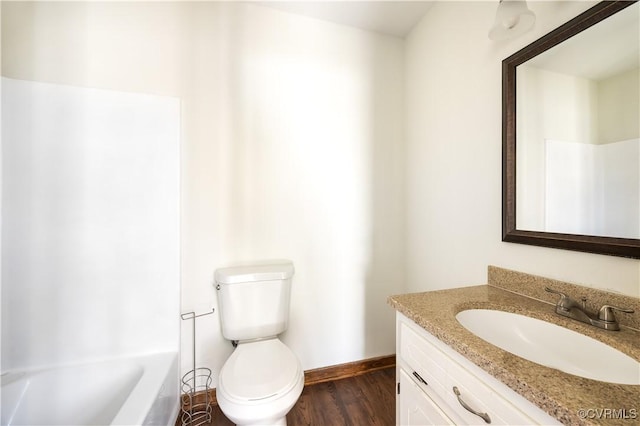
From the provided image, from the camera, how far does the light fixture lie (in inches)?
36.5

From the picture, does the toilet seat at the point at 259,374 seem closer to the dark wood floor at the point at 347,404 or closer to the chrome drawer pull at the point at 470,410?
the dark wood floor at the point at 347,404

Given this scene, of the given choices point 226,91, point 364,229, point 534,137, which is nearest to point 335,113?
point 226,91

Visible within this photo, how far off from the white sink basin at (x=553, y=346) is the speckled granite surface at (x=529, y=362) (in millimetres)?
22

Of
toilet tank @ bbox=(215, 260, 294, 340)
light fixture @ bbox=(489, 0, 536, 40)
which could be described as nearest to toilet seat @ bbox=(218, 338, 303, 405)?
toilet tank @ bbox=(215, 260, 294, 340)

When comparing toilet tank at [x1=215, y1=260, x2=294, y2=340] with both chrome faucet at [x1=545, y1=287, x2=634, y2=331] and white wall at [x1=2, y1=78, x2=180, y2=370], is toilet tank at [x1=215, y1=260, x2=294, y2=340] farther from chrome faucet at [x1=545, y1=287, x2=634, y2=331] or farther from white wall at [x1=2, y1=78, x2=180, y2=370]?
chrome faucet at [x1=545, y1=287, x2=634, y2=331]

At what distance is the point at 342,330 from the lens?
1711 mm

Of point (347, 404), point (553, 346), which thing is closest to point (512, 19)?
point (553, 346)

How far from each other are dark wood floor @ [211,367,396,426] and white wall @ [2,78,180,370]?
2.70ft

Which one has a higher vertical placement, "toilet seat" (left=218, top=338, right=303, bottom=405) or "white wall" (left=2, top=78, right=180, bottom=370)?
"white wall" (left=2, top=78, right=180, bottom=370)

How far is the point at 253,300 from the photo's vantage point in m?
1.39

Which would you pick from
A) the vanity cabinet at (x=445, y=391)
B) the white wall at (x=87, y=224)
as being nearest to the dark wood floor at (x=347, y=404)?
the vanity cabinet at (x=445, y=391)

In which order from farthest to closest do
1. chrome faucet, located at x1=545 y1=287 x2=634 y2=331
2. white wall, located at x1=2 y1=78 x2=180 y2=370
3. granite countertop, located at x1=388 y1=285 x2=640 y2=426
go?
white wall, located at x1=2 y1=78 x2=180 y2=370 → chrome faucet, located at x1=545 y1=287 x2=634 y2=331 → granite countertop, located at x1=388 y1=285 x2=640 y2=426

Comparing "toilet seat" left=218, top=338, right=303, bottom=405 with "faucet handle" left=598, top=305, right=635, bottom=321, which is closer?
"faucet handle" left=598, top=305, right=635, bottom=321

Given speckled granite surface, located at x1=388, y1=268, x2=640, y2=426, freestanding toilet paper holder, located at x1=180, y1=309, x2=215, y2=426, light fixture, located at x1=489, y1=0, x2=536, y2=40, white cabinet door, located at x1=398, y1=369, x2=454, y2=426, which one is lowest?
freestanding toilet paper holder, located at x1=180, y1=309, x2=215, y2=426
